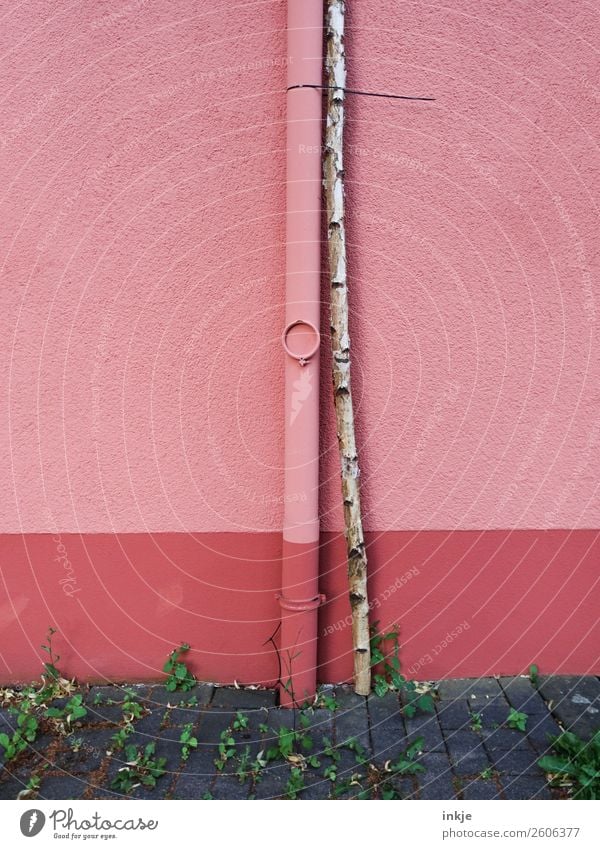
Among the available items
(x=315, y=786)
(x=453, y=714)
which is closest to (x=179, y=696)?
Answer: (x=315, y=786)

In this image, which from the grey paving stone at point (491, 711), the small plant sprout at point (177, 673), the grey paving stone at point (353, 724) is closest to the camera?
the grey paving stone at point (353, 724)

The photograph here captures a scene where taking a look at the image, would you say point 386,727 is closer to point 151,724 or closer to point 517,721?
point 517,721

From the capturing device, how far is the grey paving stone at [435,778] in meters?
2.29

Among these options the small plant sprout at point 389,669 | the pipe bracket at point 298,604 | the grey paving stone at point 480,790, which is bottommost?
the grey paving stone at point 480,790

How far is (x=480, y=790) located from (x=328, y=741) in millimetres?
570

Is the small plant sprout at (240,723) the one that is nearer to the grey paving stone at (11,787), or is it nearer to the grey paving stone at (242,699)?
the grey paving stone at (242,699)

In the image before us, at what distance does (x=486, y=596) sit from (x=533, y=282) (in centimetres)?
134

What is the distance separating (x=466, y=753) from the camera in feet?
8.14

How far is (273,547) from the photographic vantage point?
288 cm

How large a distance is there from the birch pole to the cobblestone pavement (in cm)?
30

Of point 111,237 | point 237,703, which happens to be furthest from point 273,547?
point 111,237

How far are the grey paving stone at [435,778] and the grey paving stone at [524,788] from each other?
0.18m

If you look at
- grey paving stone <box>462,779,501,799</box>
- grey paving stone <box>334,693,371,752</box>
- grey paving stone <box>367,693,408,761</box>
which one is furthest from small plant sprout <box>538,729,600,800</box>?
grey paving stone <box>334,693,371,752</box>

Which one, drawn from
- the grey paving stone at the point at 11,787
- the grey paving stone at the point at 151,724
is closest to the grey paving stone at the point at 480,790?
the grey paving stone at the point at 151,724
